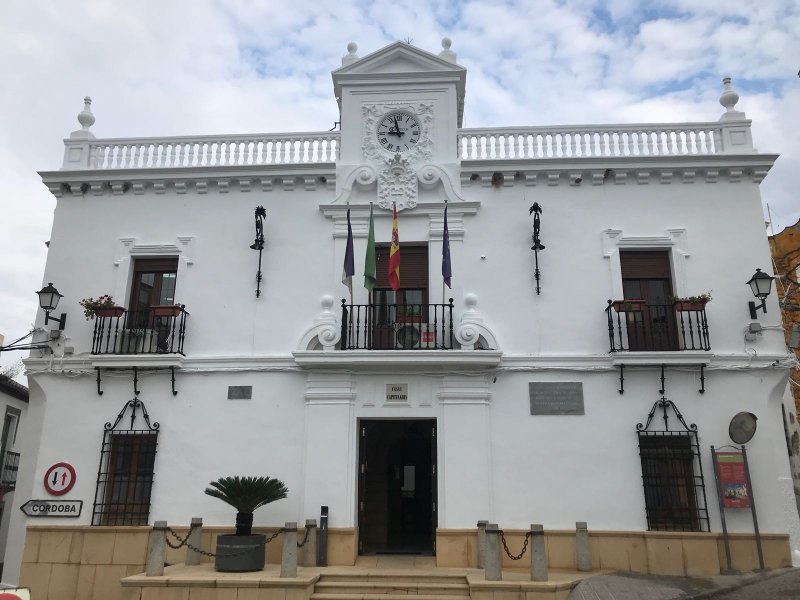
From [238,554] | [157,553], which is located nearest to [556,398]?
[238,554]

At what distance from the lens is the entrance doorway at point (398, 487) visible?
39.5ft

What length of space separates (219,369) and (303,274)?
2.17m

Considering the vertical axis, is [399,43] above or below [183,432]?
above

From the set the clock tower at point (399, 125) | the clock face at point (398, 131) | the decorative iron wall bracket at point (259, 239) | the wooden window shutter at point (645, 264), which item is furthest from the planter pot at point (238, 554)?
the wooden window shutter at point (645, 264)

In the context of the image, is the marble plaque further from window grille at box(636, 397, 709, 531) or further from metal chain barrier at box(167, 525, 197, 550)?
metal chain barrier at box(167, 525, 197, 550)

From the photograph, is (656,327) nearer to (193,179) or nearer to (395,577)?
(395,577)

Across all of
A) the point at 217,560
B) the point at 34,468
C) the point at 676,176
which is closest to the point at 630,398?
the point at 676,176

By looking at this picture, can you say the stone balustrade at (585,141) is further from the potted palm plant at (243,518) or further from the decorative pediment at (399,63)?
the potted palm plant at (243,518)

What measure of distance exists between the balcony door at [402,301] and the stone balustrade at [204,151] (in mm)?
2374

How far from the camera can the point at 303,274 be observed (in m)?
→ 11.3

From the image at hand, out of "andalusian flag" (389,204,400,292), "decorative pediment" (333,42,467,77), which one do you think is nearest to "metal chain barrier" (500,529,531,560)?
"andalusian flag" (389,204,400,292)

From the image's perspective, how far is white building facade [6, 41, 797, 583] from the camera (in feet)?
33.4

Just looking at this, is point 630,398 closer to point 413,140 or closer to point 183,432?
point 413,140

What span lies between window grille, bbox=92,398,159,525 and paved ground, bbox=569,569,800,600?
6878 mm
